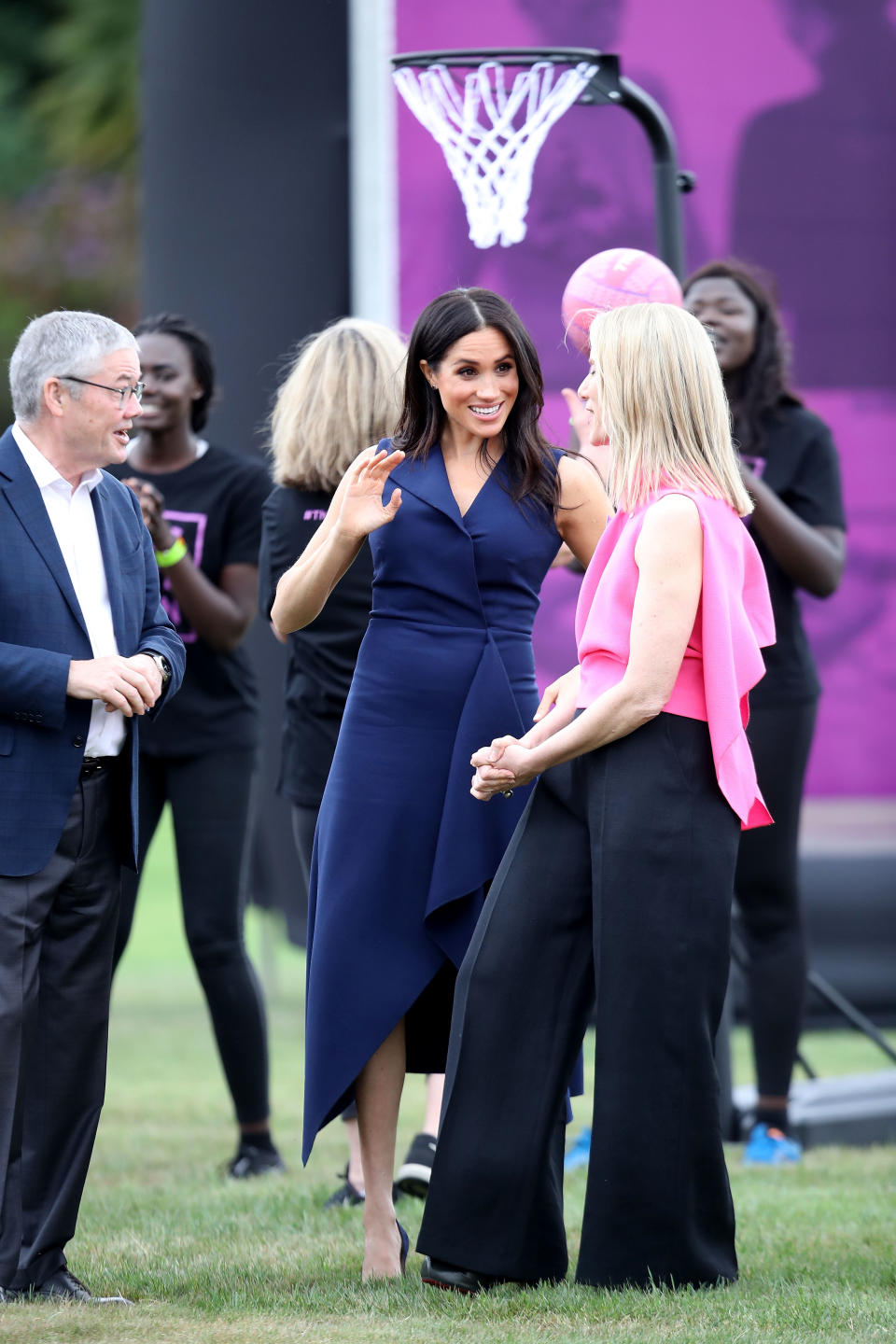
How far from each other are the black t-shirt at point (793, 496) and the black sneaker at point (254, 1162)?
195 centimetres

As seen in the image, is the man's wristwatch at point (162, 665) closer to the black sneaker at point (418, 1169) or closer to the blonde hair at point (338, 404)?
the blonde hair at point (338, 404)

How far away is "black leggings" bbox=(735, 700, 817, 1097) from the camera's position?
5.42m

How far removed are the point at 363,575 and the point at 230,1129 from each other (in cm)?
242

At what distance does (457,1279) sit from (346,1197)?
120 cm

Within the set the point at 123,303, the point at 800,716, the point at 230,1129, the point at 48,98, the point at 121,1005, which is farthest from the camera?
the point at 123,303

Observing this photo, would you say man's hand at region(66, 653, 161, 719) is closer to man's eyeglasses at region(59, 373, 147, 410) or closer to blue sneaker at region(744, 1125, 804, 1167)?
man's eyeglasses at region(59, 373, 147, 410)

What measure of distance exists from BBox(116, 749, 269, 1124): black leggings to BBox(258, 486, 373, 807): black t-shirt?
28 centimetres

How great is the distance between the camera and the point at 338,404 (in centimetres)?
455

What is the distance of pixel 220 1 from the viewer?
9.82m

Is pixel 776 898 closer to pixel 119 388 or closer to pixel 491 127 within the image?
pixel 491 127

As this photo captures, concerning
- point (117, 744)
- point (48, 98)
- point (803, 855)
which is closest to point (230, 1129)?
point (117, 744)

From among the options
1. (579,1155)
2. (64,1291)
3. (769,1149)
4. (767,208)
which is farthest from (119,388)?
(767,208)

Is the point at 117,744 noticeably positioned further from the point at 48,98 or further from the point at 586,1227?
the point at 48,98

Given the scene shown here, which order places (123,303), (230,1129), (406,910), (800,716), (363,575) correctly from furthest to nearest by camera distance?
(123,303) < (230,1129) < (800,716) < (363,575) < (406,910)
